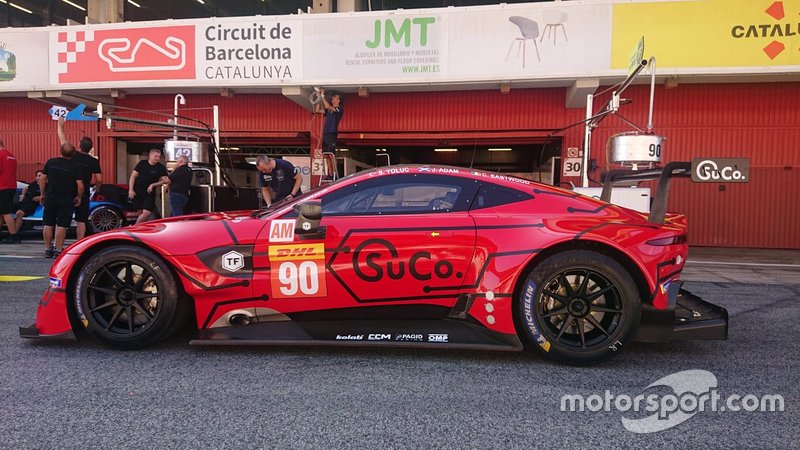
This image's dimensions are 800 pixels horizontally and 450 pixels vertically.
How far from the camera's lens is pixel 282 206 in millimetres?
2984

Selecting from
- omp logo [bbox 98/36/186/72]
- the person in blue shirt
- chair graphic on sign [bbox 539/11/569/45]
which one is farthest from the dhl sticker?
omp logo [bbox 98/36/186/72]

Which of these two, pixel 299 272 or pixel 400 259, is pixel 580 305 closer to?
pixel 400 259

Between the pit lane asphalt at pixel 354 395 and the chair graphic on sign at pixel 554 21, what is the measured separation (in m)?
7.18

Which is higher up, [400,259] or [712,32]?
[712,32]

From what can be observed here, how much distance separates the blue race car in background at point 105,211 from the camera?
927cm

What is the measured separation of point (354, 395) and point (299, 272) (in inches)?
32.7

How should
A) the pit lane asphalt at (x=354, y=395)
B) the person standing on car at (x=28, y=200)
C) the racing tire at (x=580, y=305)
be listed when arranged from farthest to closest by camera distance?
the person standing on car at (x=28, y=200), the racing tire at (x=580, y=305), the pit lane asphalt at (x=354, y=395)

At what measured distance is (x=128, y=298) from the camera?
2.89 m

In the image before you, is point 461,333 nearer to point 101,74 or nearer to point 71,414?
point 71,414

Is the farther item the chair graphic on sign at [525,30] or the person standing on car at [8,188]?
the chair graphic on sign at [525,30]

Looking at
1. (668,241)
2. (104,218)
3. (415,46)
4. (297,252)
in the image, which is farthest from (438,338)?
(104,218)

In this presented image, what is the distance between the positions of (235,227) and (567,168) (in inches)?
363

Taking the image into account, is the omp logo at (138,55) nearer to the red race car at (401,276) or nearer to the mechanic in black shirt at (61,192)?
the mechanic in black shirt at (61,192)

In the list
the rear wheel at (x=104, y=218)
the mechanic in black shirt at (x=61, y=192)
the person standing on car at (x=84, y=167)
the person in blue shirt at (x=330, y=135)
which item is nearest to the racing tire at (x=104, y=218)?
the rear wheel at (x=104, y=218)
